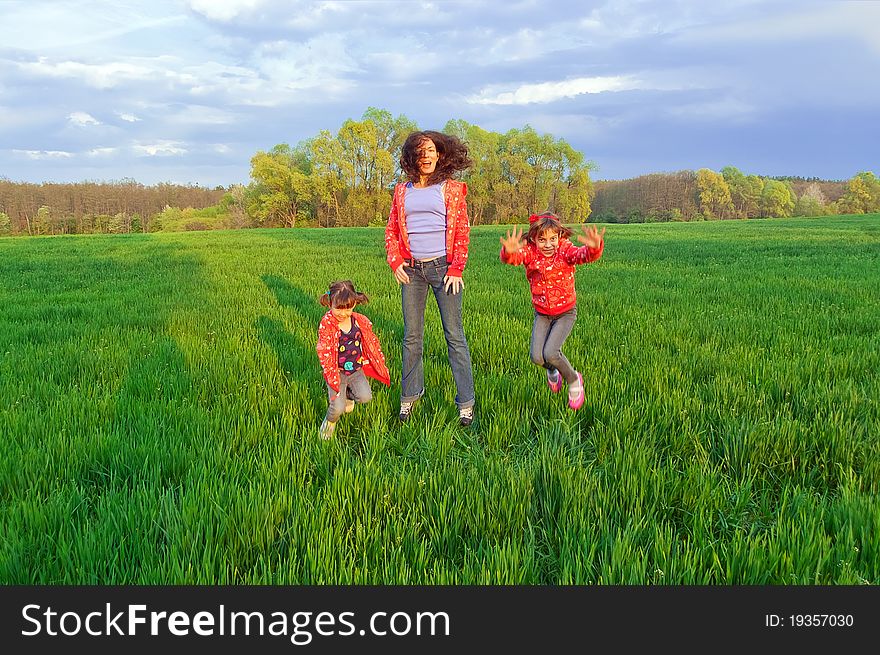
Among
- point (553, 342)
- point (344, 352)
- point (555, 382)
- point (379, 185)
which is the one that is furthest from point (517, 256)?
point (379, 185)

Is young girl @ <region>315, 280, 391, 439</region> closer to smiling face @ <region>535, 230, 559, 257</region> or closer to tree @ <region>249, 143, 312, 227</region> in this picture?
smiling face @ <region>535, 230, 559, 257</region>

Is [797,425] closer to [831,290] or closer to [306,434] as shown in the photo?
[306,434]

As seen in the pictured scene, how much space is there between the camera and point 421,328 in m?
4.57

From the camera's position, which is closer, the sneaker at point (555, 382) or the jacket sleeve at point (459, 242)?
the jacket sleeve at point (459, 242)

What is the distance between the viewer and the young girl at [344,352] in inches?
156

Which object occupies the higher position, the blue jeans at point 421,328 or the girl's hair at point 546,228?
the girl's hair at point 546,228

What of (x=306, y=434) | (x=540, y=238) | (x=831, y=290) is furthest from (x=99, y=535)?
(x=831, y=290)

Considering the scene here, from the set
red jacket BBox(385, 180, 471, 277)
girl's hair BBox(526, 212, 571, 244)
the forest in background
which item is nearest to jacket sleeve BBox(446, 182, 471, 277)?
red jacket BBox(385, 180, 471, 277)

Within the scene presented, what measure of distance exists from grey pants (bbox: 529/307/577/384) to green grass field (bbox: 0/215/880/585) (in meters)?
0.27

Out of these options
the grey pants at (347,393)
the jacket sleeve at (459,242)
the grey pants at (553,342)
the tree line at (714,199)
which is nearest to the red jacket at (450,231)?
the jacket sleeve at (459,242)

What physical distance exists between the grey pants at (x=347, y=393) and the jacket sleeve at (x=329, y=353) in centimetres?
5

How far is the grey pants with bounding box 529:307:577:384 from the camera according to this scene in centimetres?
462

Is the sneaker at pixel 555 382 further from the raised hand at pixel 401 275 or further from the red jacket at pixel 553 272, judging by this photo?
the raised hand at pixel 401 275

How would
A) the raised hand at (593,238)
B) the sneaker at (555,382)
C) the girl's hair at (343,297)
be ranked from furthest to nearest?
the sneaker at (555,382)
the raised hand at (593,238)
the girl's hair at (343,297)
